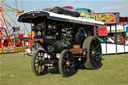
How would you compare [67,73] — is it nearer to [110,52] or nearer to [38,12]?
[38,12]

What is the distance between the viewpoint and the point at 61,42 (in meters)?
7.35

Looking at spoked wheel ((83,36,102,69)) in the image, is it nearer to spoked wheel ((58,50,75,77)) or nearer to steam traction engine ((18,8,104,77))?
steam traction engine ((18,8,104,77))

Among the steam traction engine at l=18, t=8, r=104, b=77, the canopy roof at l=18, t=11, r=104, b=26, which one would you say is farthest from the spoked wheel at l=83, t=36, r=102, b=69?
the canopy roof at l=18, t=11, r=104, b=26

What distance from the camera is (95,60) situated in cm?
868

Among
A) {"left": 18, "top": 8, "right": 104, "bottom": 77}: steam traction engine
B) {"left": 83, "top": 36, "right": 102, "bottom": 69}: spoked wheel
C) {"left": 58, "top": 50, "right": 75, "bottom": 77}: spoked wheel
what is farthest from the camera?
{"left": 83, "top": 36, "right": 102, "bottom": 69}: spoked wheel

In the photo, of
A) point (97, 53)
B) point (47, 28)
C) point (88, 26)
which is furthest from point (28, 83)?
point (88, 26)

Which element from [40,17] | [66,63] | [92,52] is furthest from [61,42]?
[92,52]

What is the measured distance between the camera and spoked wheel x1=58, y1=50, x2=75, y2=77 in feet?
21.5

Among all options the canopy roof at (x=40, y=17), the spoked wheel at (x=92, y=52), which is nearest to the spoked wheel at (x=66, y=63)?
A: the spoked wheel at (x=92, y=52)

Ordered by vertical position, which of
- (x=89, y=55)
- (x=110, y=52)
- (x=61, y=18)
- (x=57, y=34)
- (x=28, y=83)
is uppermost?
(x=61, y=18)

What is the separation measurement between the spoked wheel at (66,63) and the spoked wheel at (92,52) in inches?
44.8

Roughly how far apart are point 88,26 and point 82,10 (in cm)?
956

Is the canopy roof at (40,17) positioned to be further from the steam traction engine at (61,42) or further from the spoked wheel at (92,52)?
the spoked wheel at (92,52)

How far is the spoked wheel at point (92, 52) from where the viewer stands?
7.99 meters
